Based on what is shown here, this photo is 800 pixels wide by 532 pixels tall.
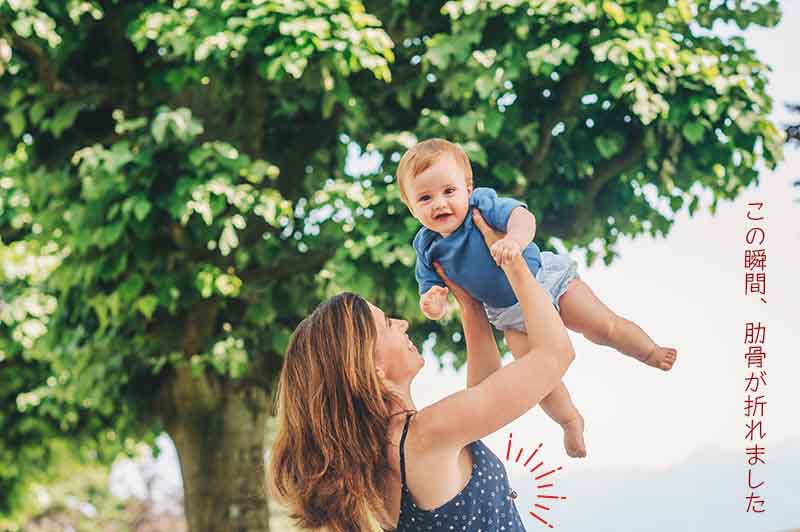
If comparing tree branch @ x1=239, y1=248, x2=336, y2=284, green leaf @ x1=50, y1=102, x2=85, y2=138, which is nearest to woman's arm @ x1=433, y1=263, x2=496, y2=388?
tree branch @ x1=239, y1=248, x2=336, y2=284

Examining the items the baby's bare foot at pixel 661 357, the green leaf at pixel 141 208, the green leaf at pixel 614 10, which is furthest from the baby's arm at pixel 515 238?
the green leaf at pixel 614 10

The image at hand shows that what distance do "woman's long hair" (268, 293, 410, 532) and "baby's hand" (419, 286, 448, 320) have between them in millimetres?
112

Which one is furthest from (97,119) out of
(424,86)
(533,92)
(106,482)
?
(106,482)

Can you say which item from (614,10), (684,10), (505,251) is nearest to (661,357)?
(505,251)

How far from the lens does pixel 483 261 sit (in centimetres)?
223

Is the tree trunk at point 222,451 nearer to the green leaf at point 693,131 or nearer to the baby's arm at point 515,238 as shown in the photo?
the green leaf at point 693,131

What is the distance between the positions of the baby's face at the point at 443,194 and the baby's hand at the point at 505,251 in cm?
19

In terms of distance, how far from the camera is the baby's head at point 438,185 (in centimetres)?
223

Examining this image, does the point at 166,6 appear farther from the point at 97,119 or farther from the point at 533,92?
the point at 533,92

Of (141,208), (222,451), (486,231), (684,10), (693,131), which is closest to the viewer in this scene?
(486,231)

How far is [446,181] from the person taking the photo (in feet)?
7.32

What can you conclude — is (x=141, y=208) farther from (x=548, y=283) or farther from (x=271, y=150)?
(x=548, y=283)

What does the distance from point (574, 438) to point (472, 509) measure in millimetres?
287

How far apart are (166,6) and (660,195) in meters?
3.17
